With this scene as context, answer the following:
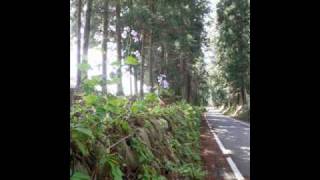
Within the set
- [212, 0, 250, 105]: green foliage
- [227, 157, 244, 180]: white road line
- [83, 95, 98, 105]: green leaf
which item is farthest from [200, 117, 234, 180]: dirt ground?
[212, 0, 250, 105]: green foliage

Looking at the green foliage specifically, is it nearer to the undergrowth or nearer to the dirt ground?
the dirt ground

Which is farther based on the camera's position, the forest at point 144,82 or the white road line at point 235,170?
the white road line at point 235,170

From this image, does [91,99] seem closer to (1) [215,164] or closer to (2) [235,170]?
(2) [235,170]

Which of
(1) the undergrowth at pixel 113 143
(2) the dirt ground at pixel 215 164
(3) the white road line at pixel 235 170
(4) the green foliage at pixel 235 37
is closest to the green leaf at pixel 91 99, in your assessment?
(1) the undergrowth at pixel 113 143

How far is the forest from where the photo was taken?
363 centimetres

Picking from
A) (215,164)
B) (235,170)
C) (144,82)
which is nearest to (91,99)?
(235,170)

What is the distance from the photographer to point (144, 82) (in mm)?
30594

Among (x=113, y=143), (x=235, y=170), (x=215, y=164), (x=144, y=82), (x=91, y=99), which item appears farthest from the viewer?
(x=144, y=82)

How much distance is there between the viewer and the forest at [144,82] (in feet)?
11.9

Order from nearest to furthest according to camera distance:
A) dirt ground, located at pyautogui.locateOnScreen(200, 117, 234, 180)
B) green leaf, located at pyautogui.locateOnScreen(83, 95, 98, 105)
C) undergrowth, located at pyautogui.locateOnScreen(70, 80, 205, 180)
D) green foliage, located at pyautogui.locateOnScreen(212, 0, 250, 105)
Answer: undergrowth, located at pyautogui.locateOnScreen(70, 80, 205, 180) < green leaf, located at pyautogui.locateOnScreen(83, 95, 98, 105) < dirt ground, located at pyautogui.locateOnScreen(200, 117, 234, 180) < green foliage, located at pyautogui.locateOnScreen(212, 0, 250, 105)

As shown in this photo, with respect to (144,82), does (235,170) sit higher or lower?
lower

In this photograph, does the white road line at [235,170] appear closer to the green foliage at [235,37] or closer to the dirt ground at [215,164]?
the dirt ground at [215,164]

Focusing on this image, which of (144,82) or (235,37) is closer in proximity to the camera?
(144,82)
